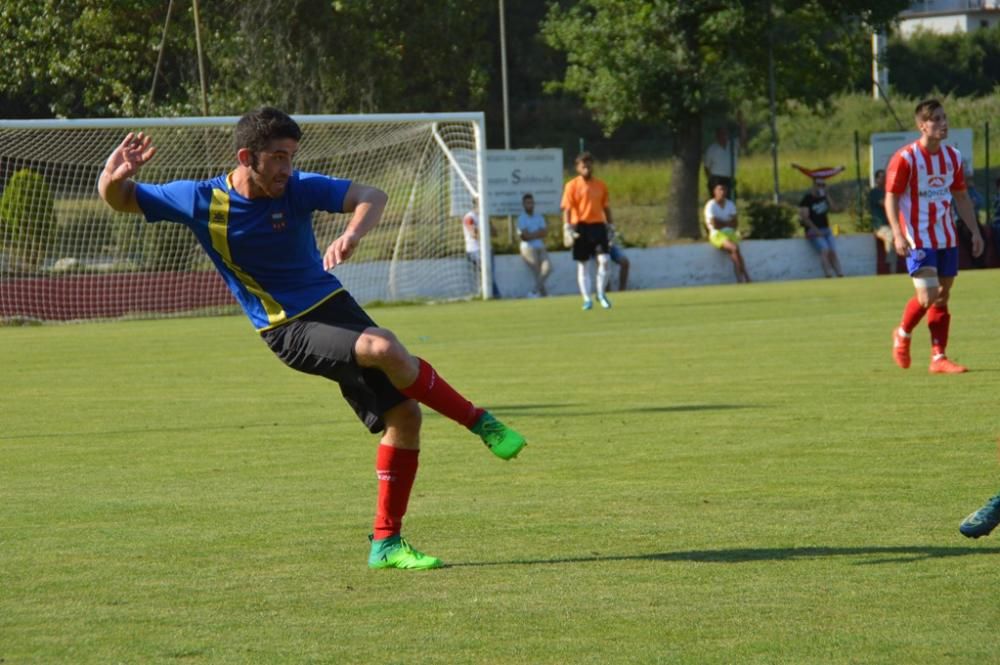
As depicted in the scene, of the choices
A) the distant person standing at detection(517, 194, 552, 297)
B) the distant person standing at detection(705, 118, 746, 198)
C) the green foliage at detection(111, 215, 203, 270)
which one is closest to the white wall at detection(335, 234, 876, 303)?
the distant person standing at detection(517, 194, 552, 297)

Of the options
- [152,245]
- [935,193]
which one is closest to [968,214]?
[935,193]

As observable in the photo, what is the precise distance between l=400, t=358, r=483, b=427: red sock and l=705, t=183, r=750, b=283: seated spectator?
80.2ft

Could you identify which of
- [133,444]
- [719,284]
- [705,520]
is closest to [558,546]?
[705,520]

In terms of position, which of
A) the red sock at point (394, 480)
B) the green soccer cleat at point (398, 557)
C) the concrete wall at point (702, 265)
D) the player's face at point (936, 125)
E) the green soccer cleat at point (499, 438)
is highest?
the player's face at point (936, 125)

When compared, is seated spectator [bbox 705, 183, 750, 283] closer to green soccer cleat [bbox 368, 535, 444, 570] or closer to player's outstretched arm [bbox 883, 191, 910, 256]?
player's outstretched arm [bbox 883, 191, 910, 256]

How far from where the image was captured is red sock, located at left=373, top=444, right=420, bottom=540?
20.1 ft

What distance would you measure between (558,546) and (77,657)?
84.9 inches

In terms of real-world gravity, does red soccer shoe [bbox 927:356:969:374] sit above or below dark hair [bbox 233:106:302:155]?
below

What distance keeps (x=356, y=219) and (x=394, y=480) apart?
1.00m

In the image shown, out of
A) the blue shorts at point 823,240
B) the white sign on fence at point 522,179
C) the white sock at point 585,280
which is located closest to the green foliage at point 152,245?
the white sign on fence at point 522,179

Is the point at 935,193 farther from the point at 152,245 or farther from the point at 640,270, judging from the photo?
the point at 640,270

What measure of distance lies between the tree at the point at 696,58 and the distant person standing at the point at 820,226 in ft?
17.5

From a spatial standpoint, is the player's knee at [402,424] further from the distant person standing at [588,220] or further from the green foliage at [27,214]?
the green foliage at [27,214]

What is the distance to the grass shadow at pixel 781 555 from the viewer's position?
587cm
